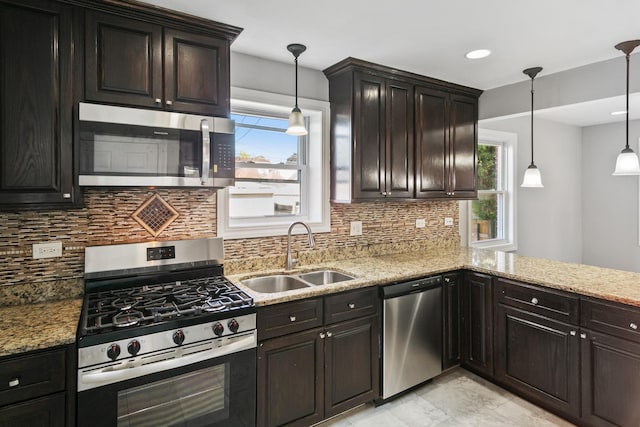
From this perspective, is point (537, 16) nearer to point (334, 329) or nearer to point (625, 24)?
point (625, 24)

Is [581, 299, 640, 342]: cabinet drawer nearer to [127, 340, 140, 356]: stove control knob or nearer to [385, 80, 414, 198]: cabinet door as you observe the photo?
[385, 80, 414, 198]: cabinet door

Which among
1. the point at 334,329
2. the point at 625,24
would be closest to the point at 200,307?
the point at 334,329

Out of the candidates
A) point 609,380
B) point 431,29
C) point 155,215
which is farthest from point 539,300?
A: point 155,215

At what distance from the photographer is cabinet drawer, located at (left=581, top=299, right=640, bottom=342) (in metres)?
2.01

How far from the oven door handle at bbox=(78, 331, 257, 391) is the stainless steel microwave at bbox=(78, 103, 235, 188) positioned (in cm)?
89

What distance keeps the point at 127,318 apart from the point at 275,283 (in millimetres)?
1118

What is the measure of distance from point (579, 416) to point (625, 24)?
93.9 inches

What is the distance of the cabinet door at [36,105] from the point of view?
1.70 meters

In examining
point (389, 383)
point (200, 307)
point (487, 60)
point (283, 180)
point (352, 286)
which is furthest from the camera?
point (283, 180)

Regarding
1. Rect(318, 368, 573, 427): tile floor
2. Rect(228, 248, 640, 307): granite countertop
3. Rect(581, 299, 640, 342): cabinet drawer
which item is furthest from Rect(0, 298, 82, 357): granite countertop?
Rect(581, 299, 640, 342): cabinet drawer

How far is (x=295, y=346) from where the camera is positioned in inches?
85.8

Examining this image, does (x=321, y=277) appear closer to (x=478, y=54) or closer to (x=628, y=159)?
(x=478, y=54)

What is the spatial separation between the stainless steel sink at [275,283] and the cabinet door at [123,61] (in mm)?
1316

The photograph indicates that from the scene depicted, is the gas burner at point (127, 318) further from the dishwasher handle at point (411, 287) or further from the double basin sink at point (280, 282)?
the dishwasher handle at point (411, 287)
